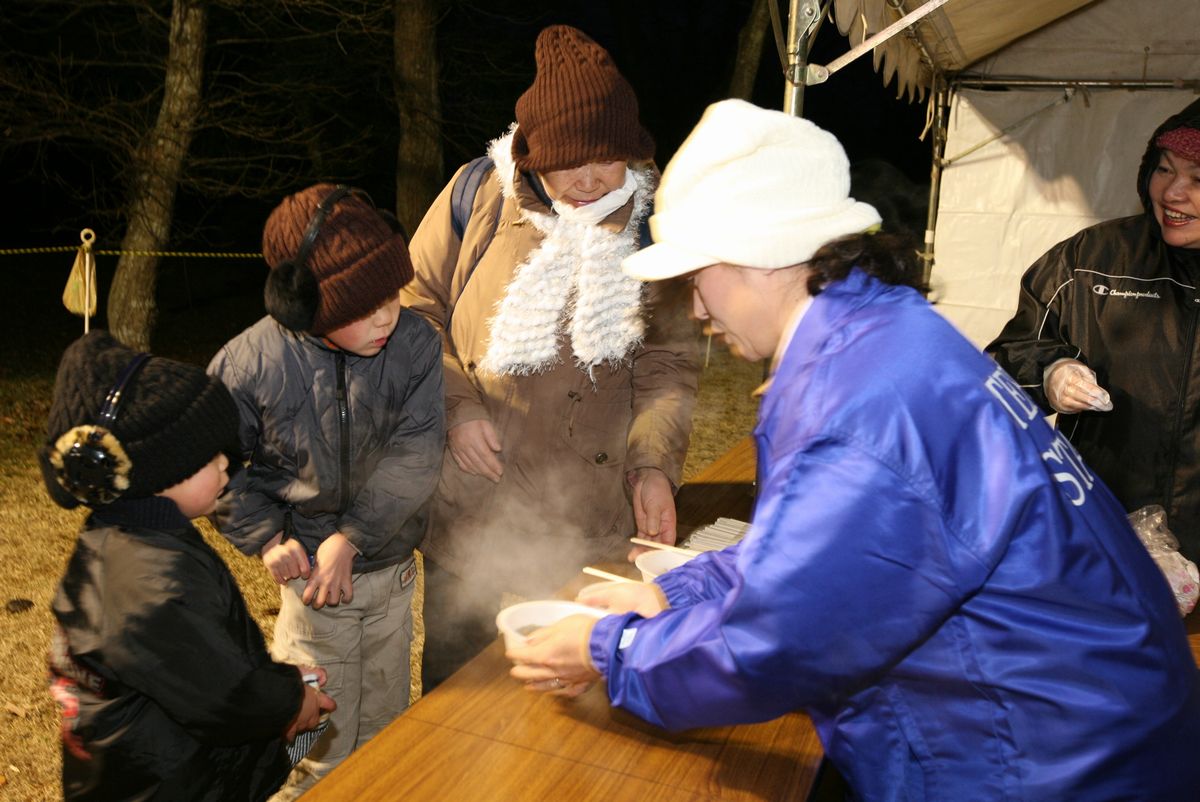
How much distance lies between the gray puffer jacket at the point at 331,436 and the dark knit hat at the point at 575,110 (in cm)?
56

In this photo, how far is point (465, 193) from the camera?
246 cm

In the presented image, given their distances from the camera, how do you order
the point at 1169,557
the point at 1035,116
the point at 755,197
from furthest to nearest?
1. the point at 1035,116
2. the point at 1169,557
3. the point at 755,197

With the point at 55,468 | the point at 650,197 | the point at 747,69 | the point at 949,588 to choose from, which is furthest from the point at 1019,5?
the point at 747,69

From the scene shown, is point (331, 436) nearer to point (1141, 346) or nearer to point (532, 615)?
point (532, 615)

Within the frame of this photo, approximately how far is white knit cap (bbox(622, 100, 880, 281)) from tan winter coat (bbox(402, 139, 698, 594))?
1056mm

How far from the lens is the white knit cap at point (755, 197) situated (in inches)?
51.1

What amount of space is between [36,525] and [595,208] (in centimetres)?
468

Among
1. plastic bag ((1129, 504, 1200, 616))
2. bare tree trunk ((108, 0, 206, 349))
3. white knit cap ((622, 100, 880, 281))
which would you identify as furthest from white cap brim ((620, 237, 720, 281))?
bare tree trunk ((108, 0, 206, 349))

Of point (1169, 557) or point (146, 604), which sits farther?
point (1169, 557)

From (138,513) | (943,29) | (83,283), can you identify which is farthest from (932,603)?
(943,29)

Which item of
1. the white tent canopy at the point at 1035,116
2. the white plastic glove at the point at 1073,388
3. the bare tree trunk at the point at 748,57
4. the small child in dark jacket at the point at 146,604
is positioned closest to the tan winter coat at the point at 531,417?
the small child in dark jacket at the point at 146,604

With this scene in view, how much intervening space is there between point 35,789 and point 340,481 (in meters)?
1.80

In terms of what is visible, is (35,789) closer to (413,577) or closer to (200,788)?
(413,577)

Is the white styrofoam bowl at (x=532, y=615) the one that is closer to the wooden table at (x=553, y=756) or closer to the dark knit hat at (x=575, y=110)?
the wooden table at (x=553, y=756)
